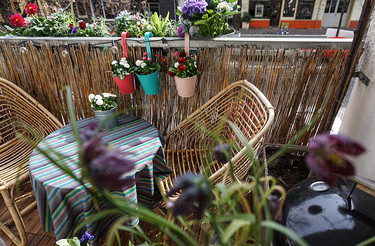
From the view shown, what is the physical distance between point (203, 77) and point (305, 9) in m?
14.5

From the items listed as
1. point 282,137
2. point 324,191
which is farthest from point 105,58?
point 324,191

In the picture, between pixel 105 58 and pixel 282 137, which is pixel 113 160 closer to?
pixel 105 58

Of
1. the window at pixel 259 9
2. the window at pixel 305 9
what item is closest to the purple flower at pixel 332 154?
the window at pixel 259 9

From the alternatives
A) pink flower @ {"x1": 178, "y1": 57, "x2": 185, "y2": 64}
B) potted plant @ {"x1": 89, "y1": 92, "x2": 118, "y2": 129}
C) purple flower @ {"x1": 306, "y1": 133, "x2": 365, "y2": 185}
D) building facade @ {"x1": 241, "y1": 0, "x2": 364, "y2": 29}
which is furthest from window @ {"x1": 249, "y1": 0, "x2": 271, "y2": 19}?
purple flower @ {"x1": 306, "y1": 133, "x2": 365, "y2": 185}

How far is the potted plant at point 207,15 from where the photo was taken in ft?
4.93

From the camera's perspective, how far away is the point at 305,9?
43.6 ft

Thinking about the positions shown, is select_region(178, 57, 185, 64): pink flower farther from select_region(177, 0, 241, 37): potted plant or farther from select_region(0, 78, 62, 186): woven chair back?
select_region(0, 78, 62, 186): woven chair back

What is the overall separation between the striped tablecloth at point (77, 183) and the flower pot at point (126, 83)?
0.92ft

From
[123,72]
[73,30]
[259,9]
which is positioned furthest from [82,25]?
[259,9]

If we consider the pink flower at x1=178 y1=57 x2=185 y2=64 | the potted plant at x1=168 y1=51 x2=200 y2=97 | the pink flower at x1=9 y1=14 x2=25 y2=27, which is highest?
the pink flower at x1=9 y1=14 x2=25 y2=27

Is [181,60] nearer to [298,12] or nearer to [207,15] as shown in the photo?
[207,15]

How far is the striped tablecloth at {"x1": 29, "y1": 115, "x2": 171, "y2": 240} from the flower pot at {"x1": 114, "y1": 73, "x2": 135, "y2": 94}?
0.92 feet

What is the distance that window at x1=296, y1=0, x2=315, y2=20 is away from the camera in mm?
13141

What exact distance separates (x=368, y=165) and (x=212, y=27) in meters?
1.26
